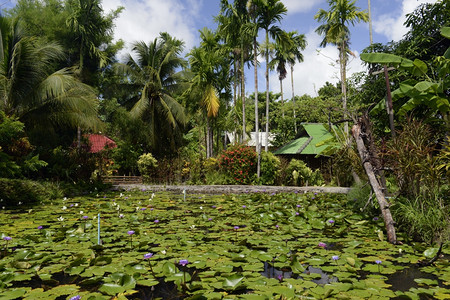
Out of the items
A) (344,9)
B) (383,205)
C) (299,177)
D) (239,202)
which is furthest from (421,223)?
(344,9)

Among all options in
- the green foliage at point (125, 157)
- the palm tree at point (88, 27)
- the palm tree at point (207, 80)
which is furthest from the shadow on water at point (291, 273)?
the palm tree at point (88, 27)

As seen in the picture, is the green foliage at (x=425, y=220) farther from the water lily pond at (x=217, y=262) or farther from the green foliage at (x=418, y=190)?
the water lily pond at (x=217, y=262)

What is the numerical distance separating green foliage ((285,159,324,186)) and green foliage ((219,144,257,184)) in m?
1.79

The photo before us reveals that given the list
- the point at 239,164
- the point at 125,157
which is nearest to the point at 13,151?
the point at 239,164

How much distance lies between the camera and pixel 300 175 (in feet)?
47.3

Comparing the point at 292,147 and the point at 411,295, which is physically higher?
the point at 292,147

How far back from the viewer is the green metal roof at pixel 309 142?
1738 cm

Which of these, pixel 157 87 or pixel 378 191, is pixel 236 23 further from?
pixel 378 191

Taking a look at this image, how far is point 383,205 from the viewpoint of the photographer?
444cm

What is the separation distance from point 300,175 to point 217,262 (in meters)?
11.6

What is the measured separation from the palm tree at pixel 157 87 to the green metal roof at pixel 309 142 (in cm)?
713

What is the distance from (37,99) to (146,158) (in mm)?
6883

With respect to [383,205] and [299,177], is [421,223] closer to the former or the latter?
[383,205]

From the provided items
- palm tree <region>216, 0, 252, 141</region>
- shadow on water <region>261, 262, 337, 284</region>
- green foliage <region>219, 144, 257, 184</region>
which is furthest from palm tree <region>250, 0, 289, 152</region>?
shadow on water <region>261, 262, 337, 284</region>
